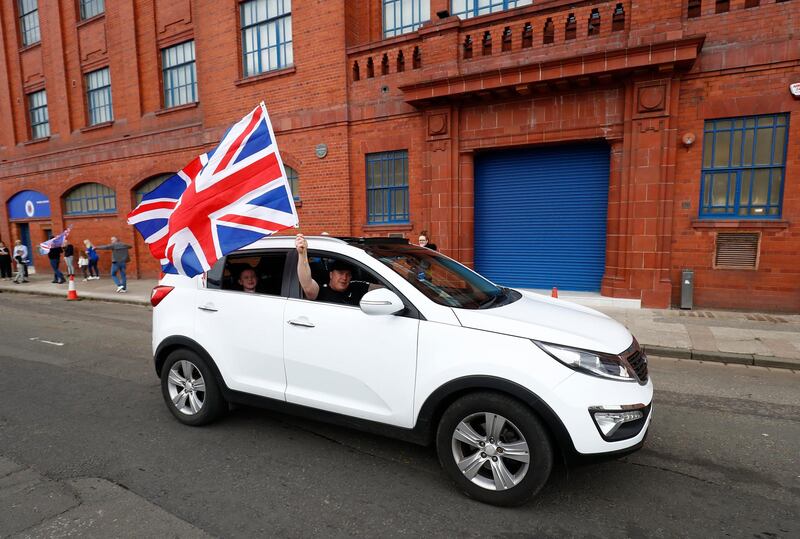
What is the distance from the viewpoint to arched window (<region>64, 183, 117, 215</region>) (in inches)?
698

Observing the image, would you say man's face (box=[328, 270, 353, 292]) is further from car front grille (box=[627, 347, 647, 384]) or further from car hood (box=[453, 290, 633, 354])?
car front grille (box=[627, 347, 647, 384])

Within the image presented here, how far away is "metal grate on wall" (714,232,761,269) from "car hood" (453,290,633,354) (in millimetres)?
7218

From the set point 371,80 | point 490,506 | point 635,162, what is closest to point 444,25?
point 371,80

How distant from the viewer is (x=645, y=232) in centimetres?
918

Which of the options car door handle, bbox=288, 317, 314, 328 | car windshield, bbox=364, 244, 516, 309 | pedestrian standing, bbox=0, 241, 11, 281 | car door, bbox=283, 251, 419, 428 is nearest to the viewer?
car door, bbox=283, 251, 419, 428

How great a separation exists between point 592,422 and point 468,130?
9158 millimetres

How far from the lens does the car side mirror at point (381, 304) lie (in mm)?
3035

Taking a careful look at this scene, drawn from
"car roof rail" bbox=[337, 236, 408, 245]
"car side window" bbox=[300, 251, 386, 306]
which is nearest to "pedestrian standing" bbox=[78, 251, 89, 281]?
"car side window" bbox=[300, 251, 386, 306]

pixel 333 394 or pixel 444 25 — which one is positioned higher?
pixel 444 25

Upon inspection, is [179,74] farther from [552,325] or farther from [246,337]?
[552,325]

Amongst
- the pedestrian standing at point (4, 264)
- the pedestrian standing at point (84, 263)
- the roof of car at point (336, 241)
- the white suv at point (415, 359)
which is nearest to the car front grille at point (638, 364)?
the white suv at point (415, 359)

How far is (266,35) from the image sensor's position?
43.7ft

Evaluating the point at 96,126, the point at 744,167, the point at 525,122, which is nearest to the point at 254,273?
the point at 525,122

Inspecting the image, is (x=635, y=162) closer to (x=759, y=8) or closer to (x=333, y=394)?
(x=759, y=8)
